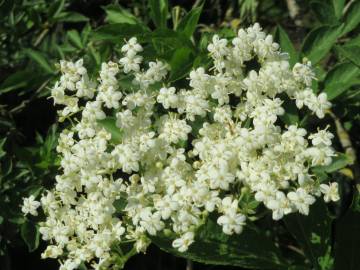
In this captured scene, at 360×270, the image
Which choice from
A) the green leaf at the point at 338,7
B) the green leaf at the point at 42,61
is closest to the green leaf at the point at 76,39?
the green leaf at the point at 42,61

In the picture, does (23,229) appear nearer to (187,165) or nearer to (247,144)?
(187,165)

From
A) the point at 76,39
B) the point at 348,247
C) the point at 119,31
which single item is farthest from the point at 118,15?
the point at 348,247

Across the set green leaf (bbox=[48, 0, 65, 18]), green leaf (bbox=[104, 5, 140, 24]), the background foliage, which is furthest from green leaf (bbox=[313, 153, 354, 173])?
green leaf (bbox=[48, 0, 65, 18])

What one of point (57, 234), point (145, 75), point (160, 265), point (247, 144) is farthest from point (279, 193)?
point (160, 265)

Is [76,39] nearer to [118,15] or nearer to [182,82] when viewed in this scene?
[118,15]

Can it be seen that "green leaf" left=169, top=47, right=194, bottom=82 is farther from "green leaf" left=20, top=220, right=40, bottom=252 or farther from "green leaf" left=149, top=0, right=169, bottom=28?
Result: "green leaf" left=20, top=220, right=40, bottom=252

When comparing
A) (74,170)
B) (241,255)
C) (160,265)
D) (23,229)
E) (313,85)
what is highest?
(313,85)

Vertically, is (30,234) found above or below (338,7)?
below
